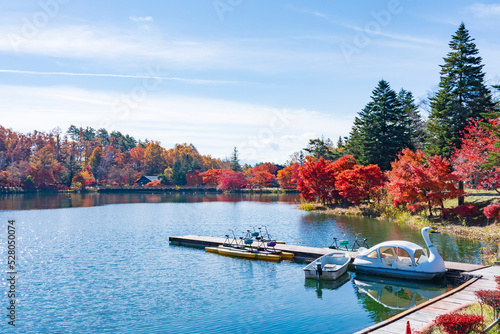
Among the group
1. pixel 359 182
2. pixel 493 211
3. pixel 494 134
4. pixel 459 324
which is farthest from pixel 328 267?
pixel 359 182

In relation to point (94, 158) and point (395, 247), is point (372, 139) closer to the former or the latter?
point (395, 247)

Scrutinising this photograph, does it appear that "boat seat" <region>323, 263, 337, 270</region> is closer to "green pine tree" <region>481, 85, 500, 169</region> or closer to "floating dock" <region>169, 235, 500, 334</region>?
"floating dock" <region>169, 235, 500, 334</region>

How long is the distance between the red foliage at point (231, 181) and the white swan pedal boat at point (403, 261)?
96.3 m

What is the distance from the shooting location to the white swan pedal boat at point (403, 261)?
20.3 m

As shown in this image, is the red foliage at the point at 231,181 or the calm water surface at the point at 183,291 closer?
the calm water surface at the point at 183,291

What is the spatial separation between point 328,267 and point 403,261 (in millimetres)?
4077

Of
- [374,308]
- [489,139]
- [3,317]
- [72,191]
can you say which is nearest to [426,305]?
[374,308]

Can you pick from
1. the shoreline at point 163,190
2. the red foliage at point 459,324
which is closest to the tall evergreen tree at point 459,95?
the red foliage at point 459,324

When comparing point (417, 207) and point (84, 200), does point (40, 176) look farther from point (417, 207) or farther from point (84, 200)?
point (417, 207)

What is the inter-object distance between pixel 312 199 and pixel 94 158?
301 ft

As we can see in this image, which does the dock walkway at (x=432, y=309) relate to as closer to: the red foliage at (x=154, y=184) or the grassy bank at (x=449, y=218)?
the grassy bank at (x=449, y=218)

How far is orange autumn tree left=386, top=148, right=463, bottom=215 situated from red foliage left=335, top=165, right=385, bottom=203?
7811 millimetres

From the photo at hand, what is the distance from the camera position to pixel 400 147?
182ft

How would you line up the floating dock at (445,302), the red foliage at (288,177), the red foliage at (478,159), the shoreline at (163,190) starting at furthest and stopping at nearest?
the red foliage at (288,177)
the shoreline at (163,190)
the red foliage at (478,159)
the floating dock at (445,302)
